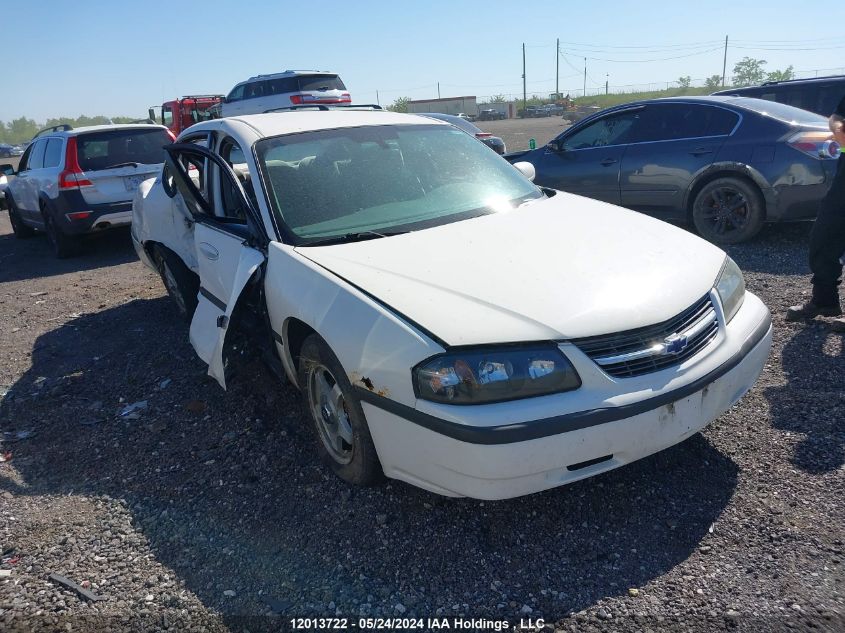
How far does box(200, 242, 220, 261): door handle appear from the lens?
4.11 m

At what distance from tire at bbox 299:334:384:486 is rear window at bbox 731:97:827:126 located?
5784mm

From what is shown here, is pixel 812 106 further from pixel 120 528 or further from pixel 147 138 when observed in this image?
pixel 120 528

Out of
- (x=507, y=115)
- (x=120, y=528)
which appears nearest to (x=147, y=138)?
(x=120, y=528)

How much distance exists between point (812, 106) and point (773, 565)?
28.7 ft

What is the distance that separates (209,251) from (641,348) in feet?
9.17

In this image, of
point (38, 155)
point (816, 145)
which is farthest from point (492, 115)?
point (816, 145)

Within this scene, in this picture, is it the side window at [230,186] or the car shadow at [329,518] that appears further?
the side window at [230,186]

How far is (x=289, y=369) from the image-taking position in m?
3.49

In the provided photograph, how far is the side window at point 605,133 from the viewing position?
774cm

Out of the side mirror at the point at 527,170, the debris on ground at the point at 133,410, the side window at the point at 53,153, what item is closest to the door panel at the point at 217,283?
the debris on ground at the point at 133,410

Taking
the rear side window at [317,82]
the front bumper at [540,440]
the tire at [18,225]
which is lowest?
the tire at [18,225]

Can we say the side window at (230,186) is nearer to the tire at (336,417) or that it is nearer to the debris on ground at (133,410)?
the tire at (336,417)

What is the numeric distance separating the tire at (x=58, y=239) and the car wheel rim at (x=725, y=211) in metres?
8.34

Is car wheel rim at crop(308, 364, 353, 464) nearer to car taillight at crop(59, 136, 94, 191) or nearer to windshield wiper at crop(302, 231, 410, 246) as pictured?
windshield wiper at crop(302, 231, 410, 246)
